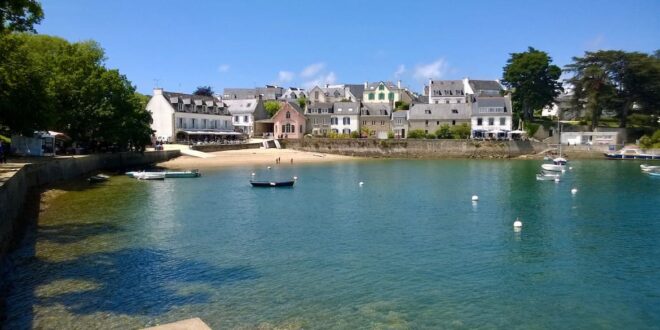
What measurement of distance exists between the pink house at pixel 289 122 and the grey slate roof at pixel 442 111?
23.4m

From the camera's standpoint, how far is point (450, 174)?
203ft

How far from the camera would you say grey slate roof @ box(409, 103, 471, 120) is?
102m

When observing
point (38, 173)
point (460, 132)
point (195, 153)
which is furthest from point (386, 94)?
point (38, 173)

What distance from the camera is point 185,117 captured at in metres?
91.9

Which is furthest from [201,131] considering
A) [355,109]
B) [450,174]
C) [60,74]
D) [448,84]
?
[448,84]

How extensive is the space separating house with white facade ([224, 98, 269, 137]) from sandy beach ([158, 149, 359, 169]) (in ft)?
66.0

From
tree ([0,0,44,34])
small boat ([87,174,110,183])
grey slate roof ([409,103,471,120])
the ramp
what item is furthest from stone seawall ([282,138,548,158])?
tree ([0,0,44,34])

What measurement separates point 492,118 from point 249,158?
161ft

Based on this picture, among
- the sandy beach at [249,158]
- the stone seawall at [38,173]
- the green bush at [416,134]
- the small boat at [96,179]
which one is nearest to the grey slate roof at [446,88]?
the green bush at [416,134]

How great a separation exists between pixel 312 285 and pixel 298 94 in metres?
129

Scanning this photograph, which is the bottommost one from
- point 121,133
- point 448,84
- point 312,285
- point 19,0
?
point 312,285

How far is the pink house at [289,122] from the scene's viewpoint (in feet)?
348

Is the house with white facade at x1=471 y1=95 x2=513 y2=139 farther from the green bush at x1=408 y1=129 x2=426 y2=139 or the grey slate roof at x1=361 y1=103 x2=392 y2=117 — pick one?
the grey slate roof at x1=361 y1=103 x2=392 y2=117

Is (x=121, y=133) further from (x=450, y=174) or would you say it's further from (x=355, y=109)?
(x=355, y=109)
